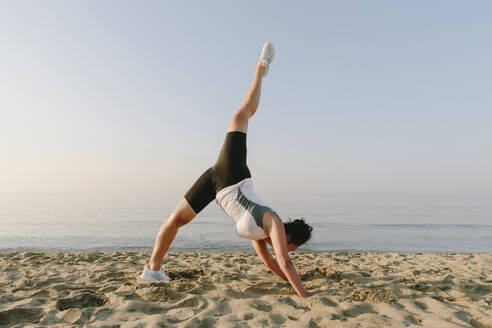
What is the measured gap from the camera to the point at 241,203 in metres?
3.21

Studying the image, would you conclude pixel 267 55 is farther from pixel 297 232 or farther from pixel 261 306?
pixel 261 306

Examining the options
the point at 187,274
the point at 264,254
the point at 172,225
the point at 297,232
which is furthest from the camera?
the point at 187,274

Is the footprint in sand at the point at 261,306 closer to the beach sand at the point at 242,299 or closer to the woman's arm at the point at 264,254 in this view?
the beach sand at the point at 242,299

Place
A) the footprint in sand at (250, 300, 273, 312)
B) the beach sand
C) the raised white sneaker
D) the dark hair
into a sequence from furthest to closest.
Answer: the raised white sneaker, the dark hair, the footprint in sand at (250, 300, 273, 312), the beach sand

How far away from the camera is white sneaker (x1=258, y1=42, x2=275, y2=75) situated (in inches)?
136

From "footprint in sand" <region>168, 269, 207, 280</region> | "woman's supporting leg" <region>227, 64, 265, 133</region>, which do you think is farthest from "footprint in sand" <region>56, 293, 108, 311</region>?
"woman's supporting leg" <region>227, 64, 265, 133</region>

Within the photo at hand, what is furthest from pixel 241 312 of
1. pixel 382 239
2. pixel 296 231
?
pixel 382 239

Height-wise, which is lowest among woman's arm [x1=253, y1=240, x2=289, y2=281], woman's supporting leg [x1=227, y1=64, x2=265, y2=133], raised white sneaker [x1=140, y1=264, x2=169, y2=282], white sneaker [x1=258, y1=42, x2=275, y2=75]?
raised white sneaker [x1=140, y1=264, x2=169, y2=282]

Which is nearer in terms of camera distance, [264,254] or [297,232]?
[297,232]

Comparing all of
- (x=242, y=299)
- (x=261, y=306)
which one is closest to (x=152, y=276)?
(x=242, y=299)

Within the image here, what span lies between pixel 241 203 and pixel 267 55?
1.64 metres

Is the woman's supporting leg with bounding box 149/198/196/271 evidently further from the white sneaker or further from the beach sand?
the white sneaker

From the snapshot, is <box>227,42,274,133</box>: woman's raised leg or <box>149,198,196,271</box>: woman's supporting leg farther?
<box>149,198,196,271</box>: woman's supporting leg

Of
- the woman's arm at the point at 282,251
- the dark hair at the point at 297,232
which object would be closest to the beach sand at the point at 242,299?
the woman's arm at the point at 282,251
